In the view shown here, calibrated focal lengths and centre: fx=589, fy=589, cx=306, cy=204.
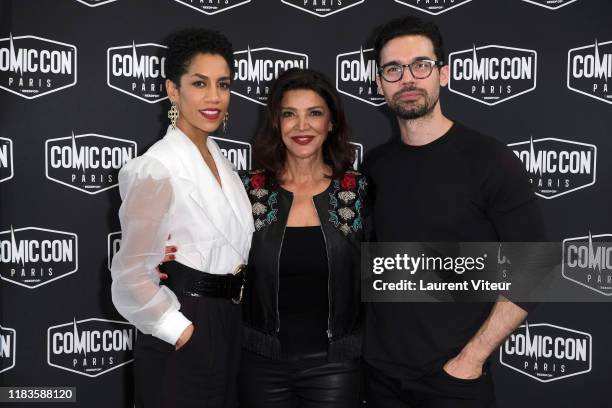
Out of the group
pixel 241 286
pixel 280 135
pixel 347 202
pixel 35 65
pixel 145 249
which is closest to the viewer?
pixel 145 249

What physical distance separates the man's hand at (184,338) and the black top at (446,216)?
2.26ft

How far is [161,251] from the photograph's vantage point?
74.9 inches

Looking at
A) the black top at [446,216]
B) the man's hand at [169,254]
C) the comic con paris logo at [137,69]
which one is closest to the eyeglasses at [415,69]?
the black top at [446,216]

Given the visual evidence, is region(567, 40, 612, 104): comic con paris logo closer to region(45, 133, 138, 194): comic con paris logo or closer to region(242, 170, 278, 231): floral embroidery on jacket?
region(242, 170, 278, 231): floral embroidery on jacket

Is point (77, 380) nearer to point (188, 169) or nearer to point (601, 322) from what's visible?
point (188, 169)

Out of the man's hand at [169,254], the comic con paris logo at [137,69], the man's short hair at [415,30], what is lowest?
the man's hand at [169,254]

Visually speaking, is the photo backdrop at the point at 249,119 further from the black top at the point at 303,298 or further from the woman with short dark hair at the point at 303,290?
the black top at the point at 303,298

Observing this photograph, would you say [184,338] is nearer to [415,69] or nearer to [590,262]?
[415,69]

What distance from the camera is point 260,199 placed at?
2314 mm

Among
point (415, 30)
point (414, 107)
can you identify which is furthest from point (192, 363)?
point (415, 30)

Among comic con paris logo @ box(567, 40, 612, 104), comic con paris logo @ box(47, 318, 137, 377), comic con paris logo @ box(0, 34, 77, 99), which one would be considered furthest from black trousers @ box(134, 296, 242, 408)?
comic con paris logo @ box(567, 40, 612, 104)

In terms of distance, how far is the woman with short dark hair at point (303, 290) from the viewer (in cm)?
218

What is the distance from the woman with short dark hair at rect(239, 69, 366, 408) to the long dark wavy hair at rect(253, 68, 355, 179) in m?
0.01

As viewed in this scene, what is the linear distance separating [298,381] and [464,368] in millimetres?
607
